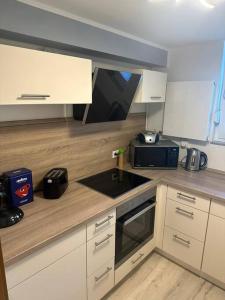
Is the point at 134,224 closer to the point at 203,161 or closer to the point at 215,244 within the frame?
the point at 215,244

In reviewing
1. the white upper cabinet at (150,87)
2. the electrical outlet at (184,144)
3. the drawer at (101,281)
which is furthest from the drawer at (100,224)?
the electrical outlet at (184,144)

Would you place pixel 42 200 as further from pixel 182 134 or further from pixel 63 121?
pixel 182 134

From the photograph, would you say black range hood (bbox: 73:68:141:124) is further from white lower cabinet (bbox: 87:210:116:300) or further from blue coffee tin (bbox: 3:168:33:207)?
white lower cabinet (bbox: 87:210:116:300)

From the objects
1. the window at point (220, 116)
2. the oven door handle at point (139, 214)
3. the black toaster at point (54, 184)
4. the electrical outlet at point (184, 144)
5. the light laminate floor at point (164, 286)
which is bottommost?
the light laminate floor at point (164, 286)

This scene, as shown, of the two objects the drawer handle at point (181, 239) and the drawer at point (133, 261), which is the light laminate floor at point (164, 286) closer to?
the drawer at point (133, 261)

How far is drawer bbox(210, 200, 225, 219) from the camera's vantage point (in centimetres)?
166

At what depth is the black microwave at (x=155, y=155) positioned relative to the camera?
85.0 inches

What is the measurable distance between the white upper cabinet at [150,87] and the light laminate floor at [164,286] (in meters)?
1.60

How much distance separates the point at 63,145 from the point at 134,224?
0.89 m

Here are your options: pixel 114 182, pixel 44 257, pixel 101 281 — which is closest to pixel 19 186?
pixel 44 257

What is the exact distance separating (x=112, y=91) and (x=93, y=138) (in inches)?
19.7

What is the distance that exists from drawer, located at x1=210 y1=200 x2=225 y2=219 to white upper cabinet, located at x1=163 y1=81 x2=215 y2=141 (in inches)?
28.3

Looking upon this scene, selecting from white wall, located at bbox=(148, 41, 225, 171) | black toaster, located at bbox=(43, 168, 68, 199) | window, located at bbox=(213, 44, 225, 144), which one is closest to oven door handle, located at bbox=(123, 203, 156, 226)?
black toaster, located at bbox=(43, 168, 68, 199)

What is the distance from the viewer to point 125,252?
1772 millimetres
